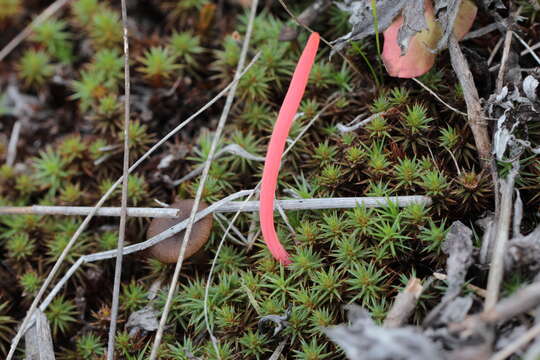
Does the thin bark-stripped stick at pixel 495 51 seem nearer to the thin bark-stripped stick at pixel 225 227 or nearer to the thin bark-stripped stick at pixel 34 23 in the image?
the thin bark-stripped stick at pixel 225 227

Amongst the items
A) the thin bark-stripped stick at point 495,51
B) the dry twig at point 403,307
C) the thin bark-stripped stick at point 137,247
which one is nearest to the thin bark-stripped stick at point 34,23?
the thin bark-stripped stick at point 137,247

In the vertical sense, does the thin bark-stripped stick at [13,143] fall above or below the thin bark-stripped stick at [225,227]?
above

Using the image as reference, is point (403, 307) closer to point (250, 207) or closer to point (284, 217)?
point (284, 217)

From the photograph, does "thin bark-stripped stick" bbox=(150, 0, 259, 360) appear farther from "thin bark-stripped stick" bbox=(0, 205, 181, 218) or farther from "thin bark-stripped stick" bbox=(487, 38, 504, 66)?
"thin bark-stripped stick" bbox=(487, 38, 504, 66)

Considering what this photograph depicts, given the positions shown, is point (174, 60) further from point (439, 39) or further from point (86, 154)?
point (439, 39)

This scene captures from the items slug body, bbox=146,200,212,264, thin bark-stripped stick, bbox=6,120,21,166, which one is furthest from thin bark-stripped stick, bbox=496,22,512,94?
thin bark-stripped stick, bbox=6,120,21,166

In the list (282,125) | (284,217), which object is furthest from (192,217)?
(282,125)
